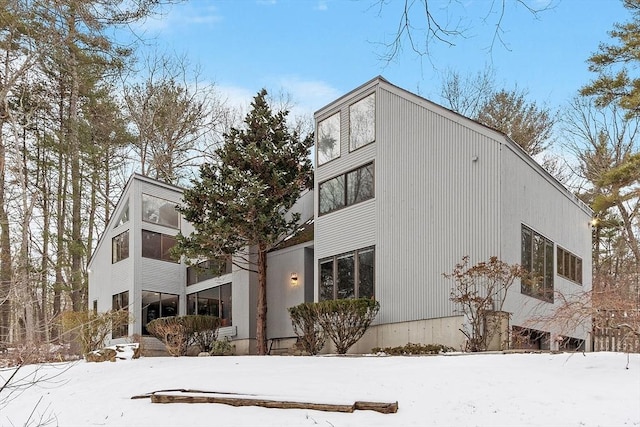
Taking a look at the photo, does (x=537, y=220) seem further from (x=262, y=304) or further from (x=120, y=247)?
(x=120, y=247)

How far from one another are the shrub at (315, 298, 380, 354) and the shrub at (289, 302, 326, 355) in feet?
1.39

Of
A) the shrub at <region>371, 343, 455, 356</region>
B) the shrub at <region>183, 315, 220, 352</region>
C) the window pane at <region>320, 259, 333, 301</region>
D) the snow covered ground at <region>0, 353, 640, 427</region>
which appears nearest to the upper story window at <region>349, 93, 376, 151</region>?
the window pane at <region>320, 259, 333, 301</region>

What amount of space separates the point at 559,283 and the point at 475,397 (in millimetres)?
8475

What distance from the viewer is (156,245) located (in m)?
20.5

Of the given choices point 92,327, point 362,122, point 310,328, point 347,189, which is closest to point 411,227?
point 347,189

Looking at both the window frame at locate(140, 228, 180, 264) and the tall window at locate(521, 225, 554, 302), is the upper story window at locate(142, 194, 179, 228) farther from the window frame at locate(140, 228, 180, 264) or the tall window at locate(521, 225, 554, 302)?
the tall window at locate(521, 225, 554, 302)

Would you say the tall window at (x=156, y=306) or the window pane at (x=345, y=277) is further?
the tall window at (x=156, y=306)

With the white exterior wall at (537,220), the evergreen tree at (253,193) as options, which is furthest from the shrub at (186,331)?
the white exterior wall at (537,220)

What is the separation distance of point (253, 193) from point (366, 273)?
11.8 feet

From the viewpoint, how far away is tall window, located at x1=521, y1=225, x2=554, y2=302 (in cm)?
1253

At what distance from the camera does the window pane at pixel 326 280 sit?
14.5 meters

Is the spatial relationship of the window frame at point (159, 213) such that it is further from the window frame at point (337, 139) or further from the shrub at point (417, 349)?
the shrub at point (417, 349)

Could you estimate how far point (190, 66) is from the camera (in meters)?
26.2

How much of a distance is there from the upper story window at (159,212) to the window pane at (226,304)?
12.1ft
